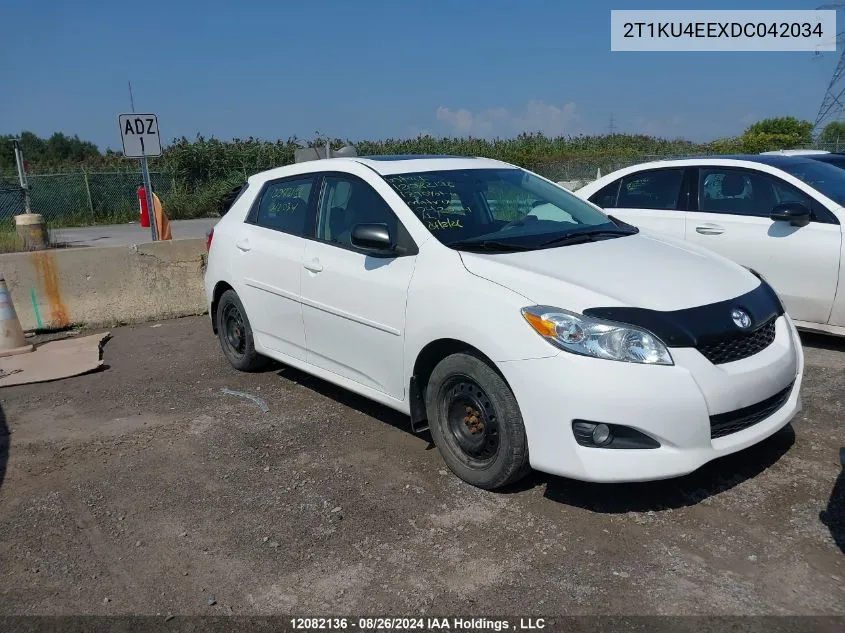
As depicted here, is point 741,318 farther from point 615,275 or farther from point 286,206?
point 286,206

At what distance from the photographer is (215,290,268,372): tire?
19.2 ft

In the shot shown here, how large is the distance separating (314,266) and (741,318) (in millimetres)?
2638

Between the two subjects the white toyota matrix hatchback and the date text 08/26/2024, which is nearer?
the date text 08/26/2024

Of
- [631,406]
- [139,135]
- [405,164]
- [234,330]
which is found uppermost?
[139,135]

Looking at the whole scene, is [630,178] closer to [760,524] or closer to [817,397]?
[817,397]

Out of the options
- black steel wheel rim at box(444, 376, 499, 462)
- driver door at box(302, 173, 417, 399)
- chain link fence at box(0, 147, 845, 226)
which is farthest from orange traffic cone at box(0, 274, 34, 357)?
chain link fence at box(0, 147, 845, 226)

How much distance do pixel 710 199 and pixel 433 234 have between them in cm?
365

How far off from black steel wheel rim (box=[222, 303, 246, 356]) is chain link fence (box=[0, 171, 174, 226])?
21944mm

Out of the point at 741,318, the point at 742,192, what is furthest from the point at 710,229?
the point at 741,318

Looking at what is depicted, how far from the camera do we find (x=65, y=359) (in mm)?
6898

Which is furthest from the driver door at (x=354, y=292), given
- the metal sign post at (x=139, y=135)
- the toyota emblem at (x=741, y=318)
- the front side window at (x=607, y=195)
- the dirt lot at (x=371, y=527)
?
the metal sign post at (x=139, y=135)

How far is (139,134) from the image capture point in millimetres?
10016

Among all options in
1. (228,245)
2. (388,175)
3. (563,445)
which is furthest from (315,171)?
(563,445)

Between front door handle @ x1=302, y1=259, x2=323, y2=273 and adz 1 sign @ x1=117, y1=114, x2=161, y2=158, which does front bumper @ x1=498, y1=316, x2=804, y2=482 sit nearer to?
front door handle @ x1=302, y1=259, x2=323, y2=273
